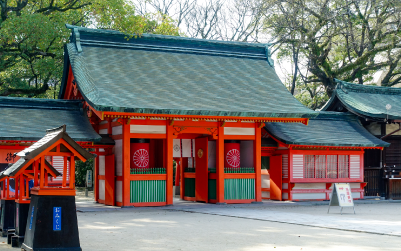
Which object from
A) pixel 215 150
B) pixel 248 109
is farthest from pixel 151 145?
pixel 248 109

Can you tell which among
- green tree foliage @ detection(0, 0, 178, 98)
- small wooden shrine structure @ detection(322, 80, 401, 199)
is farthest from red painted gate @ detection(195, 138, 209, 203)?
small wooden shrine structure @ detection(322, 80, 401, 199)

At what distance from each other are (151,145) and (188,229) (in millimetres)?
9776

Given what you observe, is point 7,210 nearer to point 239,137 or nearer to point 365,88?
point 239,137

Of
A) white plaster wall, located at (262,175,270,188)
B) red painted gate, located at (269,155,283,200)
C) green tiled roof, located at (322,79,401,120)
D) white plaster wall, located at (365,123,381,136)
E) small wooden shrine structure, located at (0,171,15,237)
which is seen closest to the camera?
small wooden shrine structure, located at (0,171,15,237)

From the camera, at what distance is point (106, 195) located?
18.2 m

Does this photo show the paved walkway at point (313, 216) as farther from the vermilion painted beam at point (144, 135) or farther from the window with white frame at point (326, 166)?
the vermilion painted beam at point (144, 135)

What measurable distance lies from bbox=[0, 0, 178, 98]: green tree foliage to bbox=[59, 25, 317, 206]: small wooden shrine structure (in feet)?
4.18

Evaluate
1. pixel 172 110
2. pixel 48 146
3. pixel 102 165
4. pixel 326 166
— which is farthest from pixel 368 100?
pixel 48 146

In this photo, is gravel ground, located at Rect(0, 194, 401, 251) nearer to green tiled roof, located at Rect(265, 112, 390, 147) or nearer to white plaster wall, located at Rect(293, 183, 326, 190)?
white plaster wall, located at Rect(293, 183, 326, 190)

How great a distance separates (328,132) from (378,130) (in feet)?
10.0

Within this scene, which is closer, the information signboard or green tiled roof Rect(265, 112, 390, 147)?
the information signboard

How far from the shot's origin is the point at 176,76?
19422 millimetres

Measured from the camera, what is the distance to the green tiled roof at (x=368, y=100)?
2192cm

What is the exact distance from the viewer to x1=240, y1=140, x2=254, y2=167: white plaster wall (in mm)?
19842
